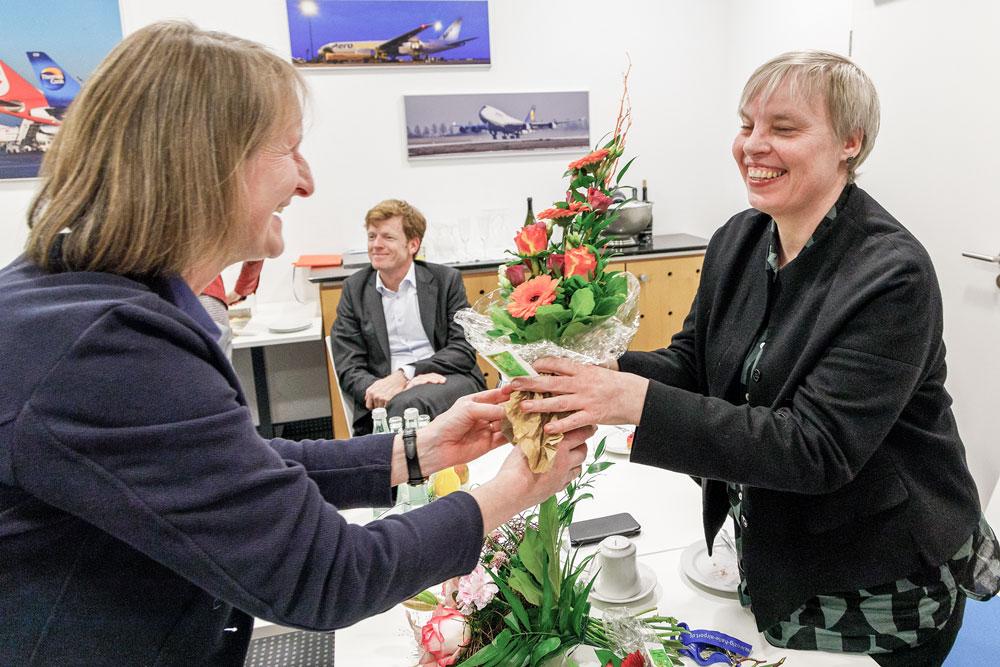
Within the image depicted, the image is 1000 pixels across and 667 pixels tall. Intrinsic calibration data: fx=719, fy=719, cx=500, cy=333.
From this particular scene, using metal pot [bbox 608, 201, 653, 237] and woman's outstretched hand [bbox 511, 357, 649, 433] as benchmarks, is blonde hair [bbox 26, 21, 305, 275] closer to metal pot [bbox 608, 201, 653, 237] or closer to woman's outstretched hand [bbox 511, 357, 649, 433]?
woman's outstretched hand [bbox 511, 357, 649, 433]

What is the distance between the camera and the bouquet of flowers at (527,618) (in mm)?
1118

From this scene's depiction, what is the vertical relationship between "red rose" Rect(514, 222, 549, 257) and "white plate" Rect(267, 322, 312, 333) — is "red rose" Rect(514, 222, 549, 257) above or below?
above

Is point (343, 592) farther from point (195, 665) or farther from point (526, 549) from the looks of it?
point (526, 549)

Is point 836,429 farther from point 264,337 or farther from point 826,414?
point 264,337

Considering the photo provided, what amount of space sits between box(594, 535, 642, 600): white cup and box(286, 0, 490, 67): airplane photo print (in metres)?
3.51

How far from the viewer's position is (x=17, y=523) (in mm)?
807

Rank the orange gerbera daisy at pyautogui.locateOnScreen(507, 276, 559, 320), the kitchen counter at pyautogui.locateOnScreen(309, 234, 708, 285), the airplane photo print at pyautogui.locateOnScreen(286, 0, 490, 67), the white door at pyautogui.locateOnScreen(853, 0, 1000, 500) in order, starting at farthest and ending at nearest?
the airplane photo print at pyautogui.locateOnScreen(286, 0, 490, 67) → the kitchen counter at pyautogui.locateOnScreen(309, 234, 708, 285) → the white door at pyautogui.locateOnScreen(853, 0, 1000, 500) → the orange gerbera daisy at pyautogui.locateOnScreen(507, 276, 559, 320)

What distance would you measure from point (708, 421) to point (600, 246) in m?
0.35

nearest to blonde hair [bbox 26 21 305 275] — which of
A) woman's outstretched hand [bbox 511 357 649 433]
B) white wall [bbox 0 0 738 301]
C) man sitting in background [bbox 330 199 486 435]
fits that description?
woman's outstretched hand [bbox 511 357 649 433]

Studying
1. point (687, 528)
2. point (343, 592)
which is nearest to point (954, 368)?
point (687, 528)

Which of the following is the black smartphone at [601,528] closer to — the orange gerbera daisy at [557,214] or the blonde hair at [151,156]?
the orange gerbera daisy at [557,214]

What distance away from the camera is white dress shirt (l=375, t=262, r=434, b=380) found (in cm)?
351

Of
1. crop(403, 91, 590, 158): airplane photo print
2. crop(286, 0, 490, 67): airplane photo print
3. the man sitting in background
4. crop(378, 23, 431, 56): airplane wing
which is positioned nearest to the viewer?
the man sitting in background

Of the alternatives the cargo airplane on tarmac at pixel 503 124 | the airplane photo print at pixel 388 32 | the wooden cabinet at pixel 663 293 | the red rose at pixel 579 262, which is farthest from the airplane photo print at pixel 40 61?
the red rose at pixel 579 262
